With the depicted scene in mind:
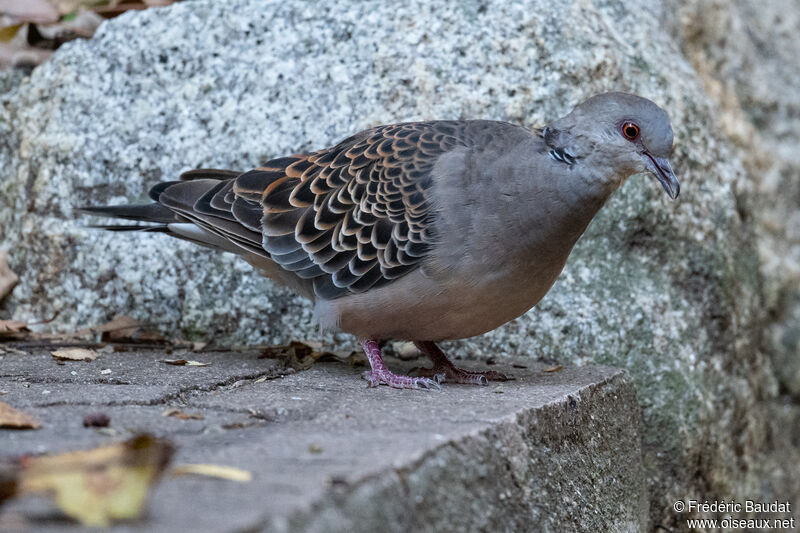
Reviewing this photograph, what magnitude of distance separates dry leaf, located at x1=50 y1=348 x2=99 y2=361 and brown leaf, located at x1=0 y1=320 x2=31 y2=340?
57 centimetres

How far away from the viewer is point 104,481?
5.79 ft

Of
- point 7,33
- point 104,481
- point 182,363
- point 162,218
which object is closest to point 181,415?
point 104,481

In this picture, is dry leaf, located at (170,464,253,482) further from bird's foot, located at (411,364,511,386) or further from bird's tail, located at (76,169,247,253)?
bird's tail, located at (76,169,247,253)

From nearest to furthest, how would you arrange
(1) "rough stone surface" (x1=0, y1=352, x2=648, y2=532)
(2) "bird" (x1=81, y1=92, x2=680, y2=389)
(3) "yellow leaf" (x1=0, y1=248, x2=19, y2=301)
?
(1) "rough stone surface" (x1=0, y1=352, x2=648, y2=532) → (2) "bird" (x1=81, y1=92, x2=680, y2=389) → (3) "yellow leaf" (x1=0, y1=248, x2=19, y2=301)

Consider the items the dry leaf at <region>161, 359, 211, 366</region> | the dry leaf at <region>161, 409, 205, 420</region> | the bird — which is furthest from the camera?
the dry leaf at <region>161, 359, 211, 366</region>

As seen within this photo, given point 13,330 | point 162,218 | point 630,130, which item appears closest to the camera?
point 630,130

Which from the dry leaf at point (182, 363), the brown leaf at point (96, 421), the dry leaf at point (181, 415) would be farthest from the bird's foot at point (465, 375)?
the brown leaf at point (96, 421)

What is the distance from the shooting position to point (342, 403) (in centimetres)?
306

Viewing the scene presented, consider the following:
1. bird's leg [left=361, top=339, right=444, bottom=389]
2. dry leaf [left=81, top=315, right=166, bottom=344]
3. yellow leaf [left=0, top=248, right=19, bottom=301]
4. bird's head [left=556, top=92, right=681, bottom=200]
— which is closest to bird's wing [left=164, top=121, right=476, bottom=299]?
bird's leg [left=361, top=339, right=444, bottom=389]

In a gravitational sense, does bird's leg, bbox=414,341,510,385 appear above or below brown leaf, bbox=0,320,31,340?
below

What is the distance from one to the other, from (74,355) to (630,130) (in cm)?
251

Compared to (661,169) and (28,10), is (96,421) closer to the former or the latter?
(661,169)

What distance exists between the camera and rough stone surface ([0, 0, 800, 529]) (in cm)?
441

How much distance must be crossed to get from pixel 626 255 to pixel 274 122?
6.15ft
